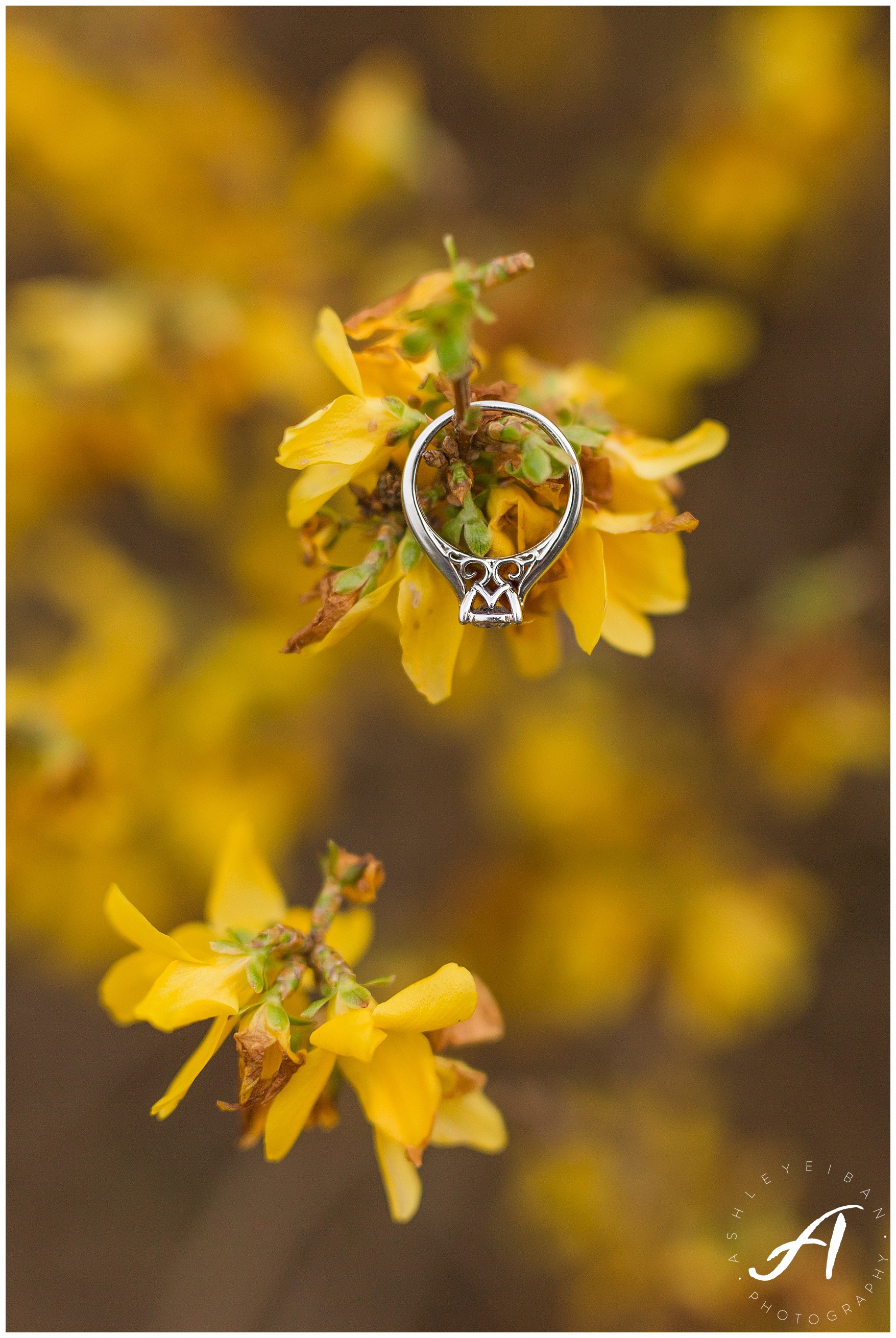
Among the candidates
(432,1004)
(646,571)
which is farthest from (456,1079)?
(646,571)

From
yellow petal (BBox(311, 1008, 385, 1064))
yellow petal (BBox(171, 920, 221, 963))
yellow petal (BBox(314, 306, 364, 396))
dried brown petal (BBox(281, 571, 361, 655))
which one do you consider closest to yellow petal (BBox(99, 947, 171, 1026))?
yellow petal (BBox(171, 920, 221, 963))

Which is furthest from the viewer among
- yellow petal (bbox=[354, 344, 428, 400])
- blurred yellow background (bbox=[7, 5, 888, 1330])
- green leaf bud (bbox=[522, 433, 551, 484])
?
blurred yellow background (bbox=[7, 5, 888, 1330])

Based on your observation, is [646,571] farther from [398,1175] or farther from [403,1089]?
[398,1175]

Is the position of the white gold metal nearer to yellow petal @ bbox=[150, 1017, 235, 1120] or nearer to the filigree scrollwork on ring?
the filigree scrollwork on ring

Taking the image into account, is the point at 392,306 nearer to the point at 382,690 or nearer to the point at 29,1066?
the point at 382,690

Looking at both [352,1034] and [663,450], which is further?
[663,450]
